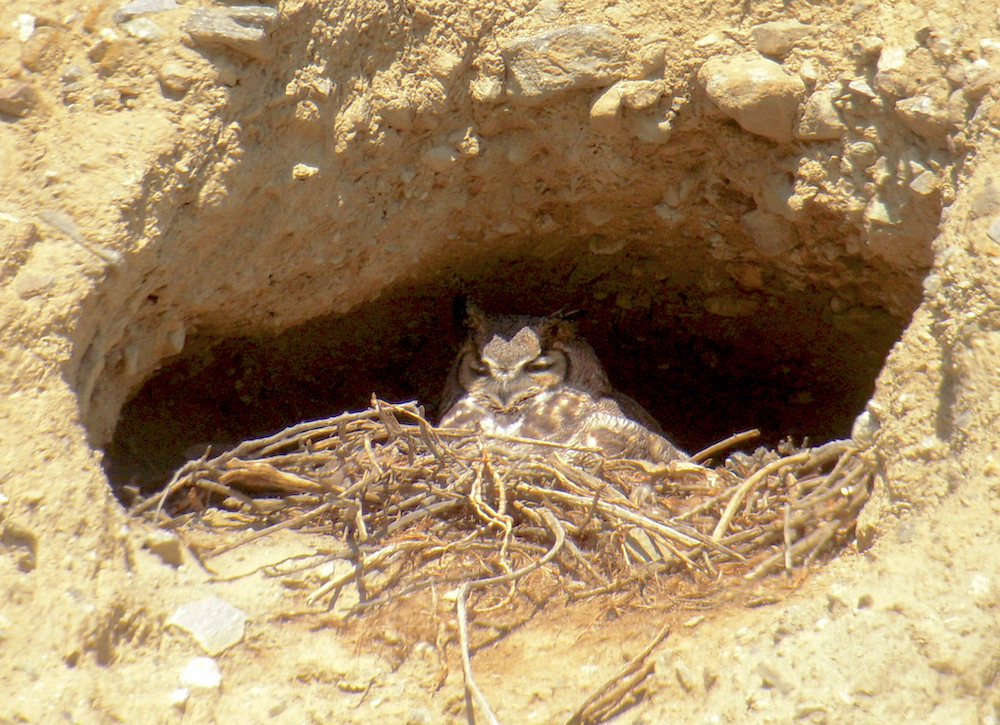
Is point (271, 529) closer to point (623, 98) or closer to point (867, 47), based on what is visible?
point (623, 98)

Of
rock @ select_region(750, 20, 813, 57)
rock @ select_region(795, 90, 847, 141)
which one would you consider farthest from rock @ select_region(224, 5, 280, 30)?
rock @ select_region(795, 90, 847, 141)

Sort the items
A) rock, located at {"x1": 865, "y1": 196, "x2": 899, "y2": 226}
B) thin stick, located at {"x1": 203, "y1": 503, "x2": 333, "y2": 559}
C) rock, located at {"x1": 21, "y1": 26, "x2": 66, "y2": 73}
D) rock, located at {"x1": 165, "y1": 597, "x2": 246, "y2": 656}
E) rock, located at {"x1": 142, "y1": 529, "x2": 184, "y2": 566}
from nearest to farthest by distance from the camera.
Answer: rock, located at {"x1": 165, "y1": 597, "x2": 246, "y2": 656} < rock, located at {"x1": 142, "y1": 529, "x2": 184, "y2": 566} < thin stick, located at {"x1": 203, "y1": 503, "x2": 333, "y2": 559} < rock, located at {"x1": 21, "y1": 26, "x2": 66, "y2": 73} < rock, located at {"x1": 865, "y1": 196, "x2": 899, "y2": 226}

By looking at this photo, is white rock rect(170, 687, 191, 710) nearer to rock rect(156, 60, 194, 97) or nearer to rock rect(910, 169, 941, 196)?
rock rect(156, 60, 194, 97)

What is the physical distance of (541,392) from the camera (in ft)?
11.6

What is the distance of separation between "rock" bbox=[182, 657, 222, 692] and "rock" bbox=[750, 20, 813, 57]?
2.27 metres

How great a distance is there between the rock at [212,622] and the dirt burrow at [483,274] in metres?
0.03

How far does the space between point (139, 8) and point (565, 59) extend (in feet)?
4.06

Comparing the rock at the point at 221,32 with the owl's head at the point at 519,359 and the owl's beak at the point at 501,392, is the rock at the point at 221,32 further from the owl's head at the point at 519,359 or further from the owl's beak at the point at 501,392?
the owl's beak at the point at 501,392

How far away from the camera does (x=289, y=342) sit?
137 inches

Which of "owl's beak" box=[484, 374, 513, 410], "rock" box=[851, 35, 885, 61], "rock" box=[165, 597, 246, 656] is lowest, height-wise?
"owl's beak" box=[484, 374, 513, 410]

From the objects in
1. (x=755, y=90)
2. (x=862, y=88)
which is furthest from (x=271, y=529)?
(x=862, y=88)

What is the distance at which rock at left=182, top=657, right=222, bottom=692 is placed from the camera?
5.47 ft

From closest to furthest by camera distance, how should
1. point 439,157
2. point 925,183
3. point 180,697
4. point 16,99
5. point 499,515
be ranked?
1. point 180,697
2. point 16,99
3. point 499,515
4. point 925,183
5. point 439,157

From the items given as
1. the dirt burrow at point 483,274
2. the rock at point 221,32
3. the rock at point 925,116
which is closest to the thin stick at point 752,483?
the dirt burrow at point 483,274
